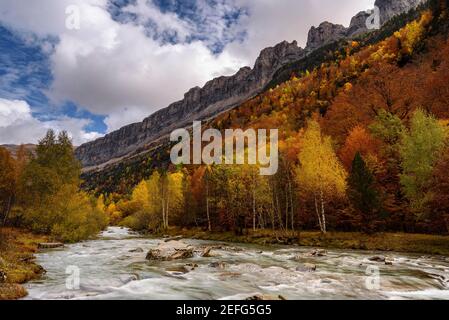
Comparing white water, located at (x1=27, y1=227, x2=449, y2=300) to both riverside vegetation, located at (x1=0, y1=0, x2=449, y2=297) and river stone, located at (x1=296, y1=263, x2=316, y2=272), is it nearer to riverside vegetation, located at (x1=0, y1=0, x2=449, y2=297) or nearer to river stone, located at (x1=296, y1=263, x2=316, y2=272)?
river stone, located at (x1=296, y1=263, x2=316, y2=272)

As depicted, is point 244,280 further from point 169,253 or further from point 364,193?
point 364,193

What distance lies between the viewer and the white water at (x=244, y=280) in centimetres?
1655

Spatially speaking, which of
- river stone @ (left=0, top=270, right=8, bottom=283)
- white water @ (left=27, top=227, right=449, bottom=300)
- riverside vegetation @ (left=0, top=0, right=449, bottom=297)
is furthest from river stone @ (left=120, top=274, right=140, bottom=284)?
river stone @ (left=0, top=270, right=8, bottom=283)

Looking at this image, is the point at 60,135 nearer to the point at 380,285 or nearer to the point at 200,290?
the point at 200,290

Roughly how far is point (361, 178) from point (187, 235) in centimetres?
3543

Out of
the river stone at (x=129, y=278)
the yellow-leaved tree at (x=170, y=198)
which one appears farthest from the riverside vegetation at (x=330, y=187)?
the river stone at (x=129, y=278)

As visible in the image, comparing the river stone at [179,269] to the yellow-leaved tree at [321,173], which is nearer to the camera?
the river stone at [179,269]

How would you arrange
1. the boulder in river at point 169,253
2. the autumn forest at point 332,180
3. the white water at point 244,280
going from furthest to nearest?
the autumn forest at point 332,180 → the boulder in river at point 169,253 → the white water at point 244,280

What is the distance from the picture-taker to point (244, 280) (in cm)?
2019

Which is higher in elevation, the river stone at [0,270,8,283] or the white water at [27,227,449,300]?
the river stone at [0,270,8,283]

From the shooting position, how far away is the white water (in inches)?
651

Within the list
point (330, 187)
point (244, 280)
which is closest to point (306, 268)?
point (244, 280)

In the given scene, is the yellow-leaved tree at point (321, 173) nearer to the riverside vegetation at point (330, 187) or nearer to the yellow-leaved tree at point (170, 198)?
the riverside vegetation at point (330, 187)
